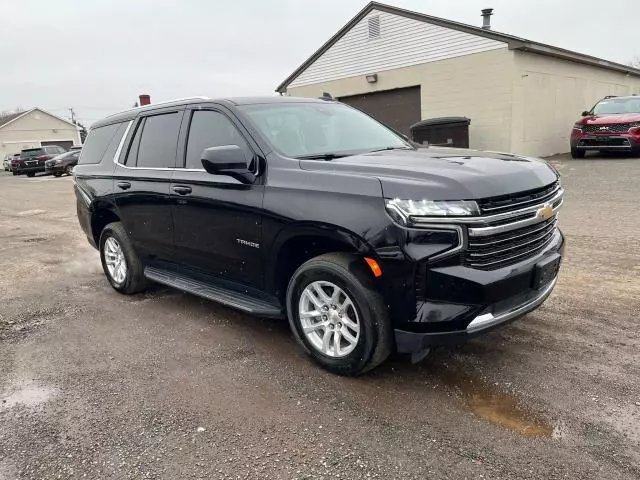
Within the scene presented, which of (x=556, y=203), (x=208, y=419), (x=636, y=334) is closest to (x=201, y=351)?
(x=208, y=419)

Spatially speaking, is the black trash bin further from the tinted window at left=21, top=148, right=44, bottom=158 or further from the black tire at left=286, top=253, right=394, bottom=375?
the tinted window at left=21, top=148, right=44, bottom=158

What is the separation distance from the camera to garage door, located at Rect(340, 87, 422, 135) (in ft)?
60.2

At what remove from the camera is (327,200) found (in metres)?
3.21

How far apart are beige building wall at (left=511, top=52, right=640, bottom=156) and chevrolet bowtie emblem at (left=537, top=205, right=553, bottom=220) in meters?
13.3

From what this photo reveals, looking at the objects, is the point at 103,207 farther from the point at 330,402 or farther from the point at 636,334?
the point at 636,334

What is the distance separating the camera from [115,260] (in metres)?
5.52

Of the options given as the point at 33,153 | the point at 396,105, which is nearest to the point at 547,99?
the point at 396,105

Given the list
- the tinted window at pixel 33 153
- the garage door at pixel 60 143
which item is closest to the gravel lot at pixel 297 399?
the tinted window at pixel 33 153

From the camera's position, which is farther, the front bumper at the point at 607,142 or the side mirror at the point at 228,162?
the front bumper at the point at 607,142

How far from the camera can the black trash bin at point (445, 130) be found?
15.2 metres

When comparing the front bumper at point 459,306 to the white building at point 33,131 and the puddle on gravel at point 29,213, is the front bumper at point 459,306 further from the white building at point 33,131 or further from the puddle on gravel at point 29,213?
the white building at point 33,131

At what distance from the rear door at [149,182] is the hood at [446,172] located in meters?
1.63

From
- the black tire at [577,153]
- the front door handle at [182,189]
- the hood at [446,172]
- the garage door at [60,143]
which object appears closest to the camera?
the hood at [446,172]

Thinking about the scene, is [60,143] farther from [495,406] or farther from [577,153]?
[495,406]
